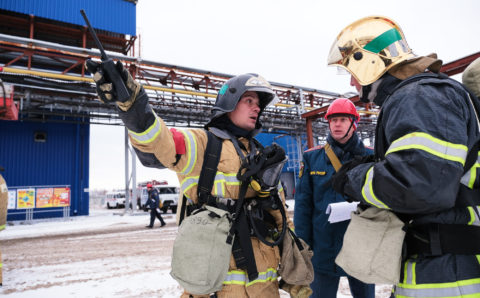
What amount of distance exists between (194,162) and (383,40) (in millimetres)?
1221

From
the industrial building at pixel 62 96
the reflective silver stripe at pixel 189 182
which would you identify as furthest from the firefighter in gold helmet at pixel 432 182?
the industrial building at pixel 62 96

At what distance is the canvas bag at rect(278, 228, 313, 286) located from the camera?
1.57 metres

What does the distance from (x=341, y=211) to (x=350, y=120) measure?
97 cm

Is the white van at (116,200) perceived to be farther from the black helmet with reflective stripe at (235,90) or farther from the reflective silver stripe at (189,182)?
the reflective silver stripe at (189,182)

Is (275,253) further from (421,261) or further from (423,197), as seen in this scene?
(423,197)

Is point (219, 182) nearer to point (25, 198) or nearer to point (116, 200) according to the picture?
point (25, 198)

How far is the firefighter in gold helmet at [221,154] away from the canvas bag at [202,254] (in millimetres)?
105

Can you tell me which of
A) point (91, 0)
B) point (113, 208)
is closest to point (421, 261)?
point (91, 0)

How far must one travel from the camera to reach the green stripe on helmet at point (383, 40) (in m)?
1.43

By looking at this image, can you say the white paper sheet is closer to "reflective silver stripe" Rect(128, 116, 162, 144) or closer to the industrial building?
"reflective silver stripe" Rect(128, 116, 162, 144)

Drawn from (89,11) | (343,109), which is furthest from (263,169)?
(89,11)

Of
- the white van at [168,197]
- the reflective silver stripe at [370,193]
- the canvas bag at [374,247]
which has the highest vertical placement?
the reflective silver stripe at [370,193]

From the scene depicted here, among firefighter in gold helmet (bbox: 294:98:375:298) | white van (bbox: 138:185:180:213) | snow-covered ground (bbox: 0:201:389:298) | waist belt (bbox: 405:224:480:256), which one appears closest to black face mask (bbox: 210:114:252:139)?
firefighter in gold helmet (bbox: 294:98:375:298)

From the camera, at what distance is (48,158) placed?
14961 mm
